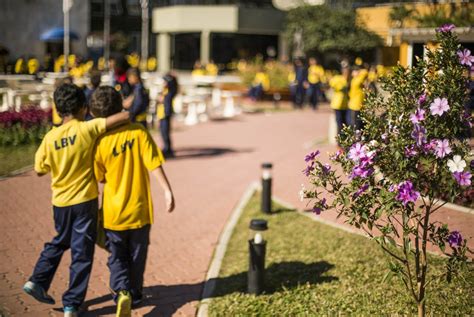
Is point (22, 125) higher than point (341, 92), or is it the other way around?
point (341, 92)

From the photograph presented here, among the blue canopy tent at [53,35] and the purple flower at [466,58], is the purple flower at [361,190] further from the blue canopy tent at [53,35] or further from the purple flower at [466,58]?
the blue canopy tent at [53,35]

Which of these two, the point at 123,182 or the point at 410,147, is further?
the point at 123,182

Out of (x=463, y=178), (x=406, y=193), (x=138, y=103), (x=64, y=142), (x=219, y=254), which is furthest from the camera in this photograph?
(x=138, y=103)

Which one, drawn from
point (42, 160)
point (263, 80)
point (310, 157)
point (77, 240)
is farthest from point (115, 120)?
point (263, 80)

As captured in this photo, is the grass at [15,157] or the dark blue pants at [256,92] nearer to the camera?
the grass at [15,157]

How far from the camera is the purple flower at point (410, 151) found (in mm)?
3428

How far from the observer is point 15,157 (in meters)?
10.3

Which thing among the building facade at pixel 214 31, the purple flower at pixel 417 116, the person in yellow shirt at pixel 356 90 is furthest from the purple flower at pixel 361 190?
the building facade at pixel 214 31

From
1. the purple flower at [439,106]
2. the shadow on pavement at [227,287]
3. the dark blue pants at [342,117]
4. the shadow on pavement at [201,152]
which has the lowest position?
the shadow on pavement at [227,287]

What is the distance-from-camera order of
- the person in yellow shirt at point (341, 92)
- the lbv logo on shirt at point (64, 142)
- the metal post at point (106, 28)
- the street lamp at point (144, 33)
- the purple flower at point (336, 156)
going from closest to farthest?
the purple flower at point (336, 156), the lbv logo on shirt at point (64, 142), the person in yellow shirt at point (341, 92), the metal post at point (106, 28), the street lamp at point (144, 33)

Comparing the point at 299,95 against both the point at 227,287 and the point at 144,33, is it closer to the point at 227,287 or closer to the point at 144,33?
the point at 227,287

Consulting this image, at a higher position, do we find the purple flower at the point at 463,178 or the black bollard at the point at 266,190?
the purple flower at the point at 463,178

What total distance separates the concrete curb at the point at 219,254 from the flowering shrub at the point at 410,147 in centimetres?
201

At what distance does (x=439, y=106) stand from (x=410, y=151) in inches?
11.6
